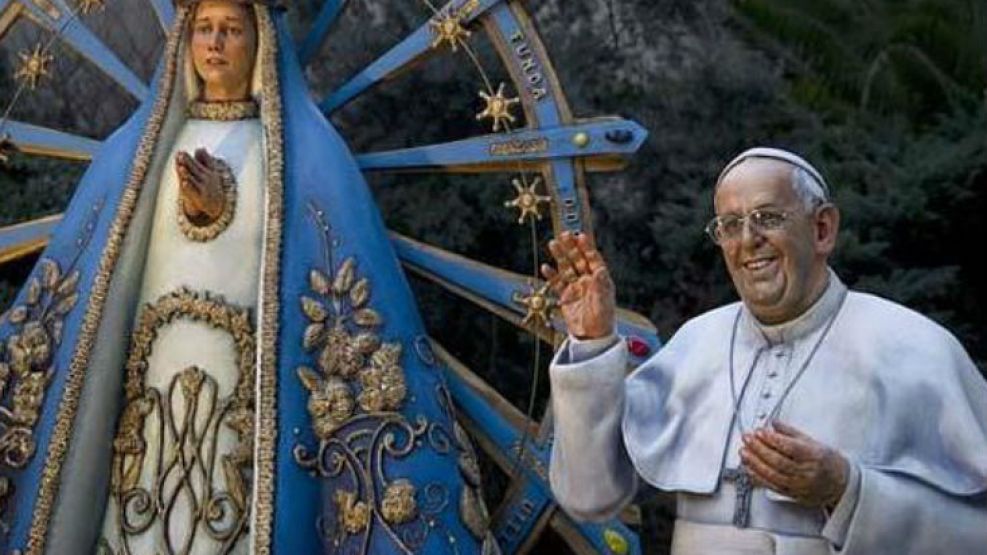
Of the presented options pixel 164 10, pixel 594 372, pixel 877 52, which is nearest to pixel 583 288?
pixel 594 372

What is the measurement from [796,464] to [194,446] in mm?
2050

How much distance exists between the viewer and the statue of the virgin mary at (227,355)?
5.01 metres

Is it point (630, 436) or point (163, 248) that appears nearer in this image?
point (630, 436)

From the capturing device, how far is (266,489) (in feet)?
16.2

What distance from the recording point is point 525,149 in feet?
17.6

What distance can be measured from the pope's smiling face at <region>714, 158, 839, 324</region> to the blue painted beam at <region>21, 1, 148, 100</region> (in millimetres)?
2419

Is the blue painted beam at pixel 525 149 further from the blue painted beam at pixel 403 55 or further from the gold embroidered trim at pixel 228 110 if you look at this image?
the gold embroidered trim at pixel 228 110

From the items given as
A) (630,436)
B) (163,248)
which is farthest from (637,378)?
(163,248)

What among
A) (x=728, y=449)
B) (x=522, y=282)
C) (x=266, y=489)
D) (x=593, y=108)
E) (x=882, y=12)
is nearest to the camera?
(x=728, y=449)

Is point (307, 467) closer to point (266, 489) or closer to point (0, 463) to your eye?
point (266, 489)

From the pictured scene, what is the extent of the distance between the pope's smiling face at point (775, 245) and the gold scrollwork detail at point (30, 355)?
2.09 meters

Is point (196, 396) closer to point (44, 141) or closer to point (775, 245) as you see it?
point (44, 141)

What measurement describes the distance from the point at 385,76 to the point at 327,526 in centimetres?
129

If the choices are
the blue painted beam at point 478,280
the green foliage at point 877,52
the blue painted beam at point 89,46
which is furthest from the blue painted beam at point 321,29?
the green foliage at point 877,52
